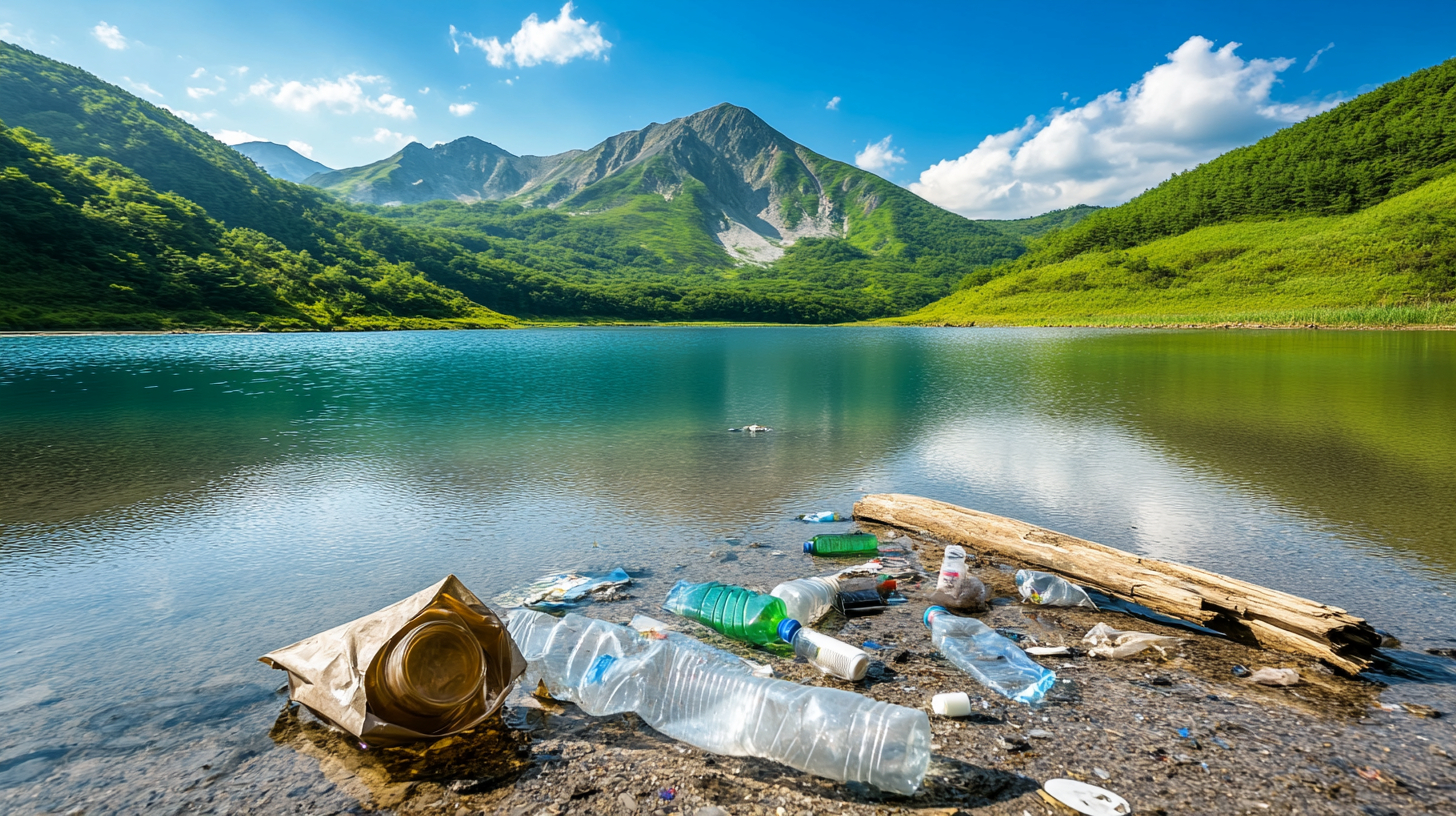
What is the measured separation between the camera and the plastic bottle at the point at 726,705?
3818 millimetres

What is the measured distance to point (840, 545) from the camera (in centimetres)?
859

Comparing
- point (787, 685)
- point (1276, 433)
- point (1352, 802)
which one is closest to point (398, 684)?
point (787, 685)

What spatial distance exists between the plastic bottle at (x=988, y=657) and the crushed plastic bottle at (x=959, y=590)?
39 cm

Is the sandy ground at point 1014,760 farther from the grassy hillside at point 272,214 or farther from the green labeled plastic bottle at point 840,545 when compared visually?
the grassy hillside at point 272,214

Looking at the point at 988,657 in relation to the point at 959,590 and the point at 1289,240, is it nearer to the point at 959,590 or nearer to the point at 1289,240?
the point at 959,590

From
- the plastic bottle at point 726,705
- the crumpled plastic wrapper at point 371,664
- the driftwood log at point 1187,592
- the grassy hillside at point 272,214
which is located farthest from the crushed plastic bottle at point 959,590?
the grassy hillside at point 272,214

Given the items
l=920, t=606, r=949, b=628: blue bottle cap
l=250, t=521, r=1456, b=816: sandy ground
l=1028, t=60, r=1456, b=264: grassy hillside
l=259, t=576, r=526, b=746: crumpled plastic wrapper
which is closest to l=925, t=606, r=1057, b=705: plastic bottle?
l=920, t=606, r=949, b=628: blue bottle cap

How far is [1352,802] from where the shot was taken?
137 inches

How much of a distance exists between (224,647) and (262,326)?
128770mm

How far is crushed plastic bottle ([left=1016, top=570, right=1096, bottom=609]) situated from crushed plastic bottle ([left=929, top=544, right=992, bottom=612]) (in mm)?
476

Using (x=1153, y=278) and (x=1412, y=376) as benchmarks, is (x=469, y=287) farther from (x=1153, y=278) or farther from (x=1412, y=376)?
(x=1412, y=376)

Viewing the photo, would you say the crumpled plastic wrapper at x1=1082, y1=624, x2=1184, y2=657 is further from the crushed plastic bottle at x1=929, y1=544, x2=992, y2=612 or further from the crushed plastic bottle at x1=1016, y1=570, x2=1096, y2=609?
the crushed plastic bottle at x1=929, y1=544, x2=992, y2=612

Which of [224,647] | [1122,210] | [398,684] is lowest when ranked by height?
[224,647]

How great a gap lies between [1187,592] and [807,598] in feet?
12.6
